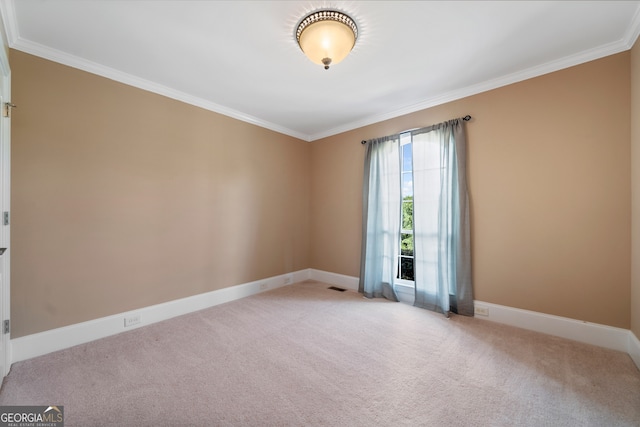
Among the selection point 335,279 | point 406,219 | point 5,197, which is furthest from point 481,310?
point 5,197

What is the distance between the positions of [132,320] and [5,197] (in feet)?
4.93

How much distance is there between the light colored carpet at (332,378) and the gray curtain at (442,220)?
1.29 feet

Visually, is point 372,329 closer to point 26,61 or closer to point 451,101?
point 451,101

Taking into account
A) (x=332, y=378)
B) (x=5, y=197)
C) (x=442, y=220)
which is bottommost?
(x=332, y=378)

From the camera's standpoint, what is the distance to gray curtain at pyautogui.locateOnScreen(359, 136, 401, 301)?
3.54m

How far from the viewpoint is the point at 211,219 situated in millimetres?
3299

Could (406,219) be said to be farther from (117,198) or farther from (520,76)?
(117,198)

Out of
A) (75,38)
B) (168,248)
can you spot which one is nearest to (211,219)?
(168,248)

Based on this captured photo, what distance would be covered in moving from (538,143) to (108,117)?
441 centimetres

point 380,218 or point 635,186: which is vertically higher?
point 635,186

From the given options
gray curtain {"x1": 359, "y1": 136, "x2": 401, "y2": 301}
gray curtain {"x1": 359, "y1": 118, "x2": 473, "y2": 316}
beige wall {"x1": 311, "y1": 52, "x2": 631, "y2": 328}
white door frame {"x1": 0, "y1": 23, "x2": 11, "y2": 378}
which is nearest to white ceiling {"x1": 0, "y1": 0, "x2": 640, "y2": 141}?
beige wall {"x1": 311, "y1": 52, "x2": 631, "y2": 328}

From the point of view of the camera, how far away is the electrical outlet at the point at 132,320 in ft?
8.34

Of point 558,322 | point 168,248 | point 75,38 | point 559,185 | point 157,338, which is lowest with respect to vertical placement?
point 157,338

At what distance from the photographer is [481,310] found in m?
2.81
